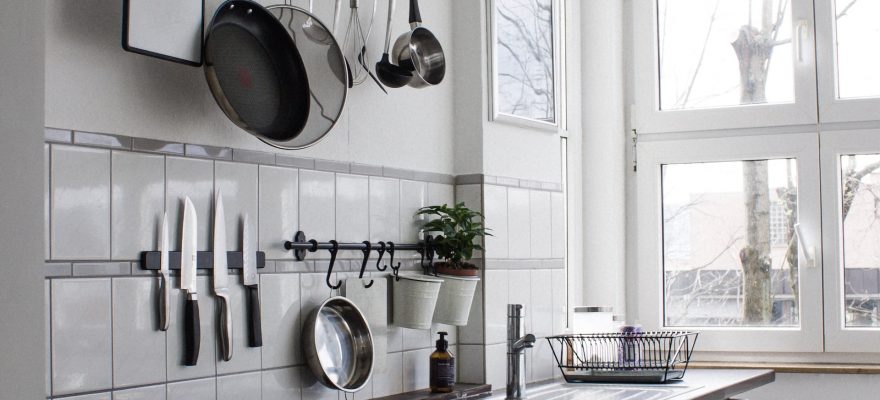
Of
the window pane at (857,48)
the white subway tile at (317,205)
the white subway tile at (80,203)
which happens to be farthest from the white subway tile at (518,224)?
the white subway tile at (80,203)

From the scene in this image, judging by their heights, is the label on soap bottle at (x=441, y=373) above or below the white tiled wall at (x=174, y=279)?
below

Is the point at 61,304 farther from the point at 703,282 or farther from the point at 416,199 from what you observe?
the point at 703,282

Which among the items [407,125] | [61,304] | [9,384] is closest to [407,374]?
[407,125]

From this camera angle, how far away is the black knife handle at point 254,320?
1.84 m

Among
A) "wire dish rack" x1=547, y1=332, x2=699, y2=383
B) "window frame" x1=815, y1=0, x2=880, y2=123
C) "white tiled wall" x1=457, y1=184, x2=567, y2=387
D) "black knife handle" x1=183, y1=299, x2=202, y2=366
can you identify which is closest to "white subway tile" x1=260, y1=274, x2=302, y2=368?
"black knife handle" x1=183, y1=299, x2=202, y2=366

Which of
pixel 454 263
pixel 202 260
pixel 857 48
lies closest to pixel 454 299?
pixel 454 263

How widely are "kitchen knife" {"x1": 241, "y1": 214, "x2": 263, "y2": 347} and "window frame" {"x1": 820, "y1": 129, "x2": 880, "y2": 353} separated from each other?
6.38ft

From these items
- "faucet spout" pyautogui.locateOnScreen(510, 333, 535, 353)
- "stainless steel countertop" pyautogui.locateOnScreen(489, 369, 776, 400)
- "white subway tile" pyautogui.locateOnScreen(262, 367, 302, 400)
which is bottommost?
"stainless steel countertop" pyautogui.locateOnScreen(489, 369, 776, 400)

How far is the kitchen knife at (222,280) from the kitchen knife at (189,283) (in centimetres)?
6

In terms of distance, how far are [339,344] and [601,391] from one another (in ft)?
2.51

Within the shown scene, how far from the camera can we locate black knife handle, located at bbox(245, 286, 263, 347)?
6.05 ft

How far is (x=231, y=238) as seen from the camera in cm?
183

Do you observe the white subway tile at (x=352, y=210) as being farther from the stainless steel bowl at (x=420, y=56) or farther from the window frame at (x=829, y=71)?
the window frame at (x=829, y=71)

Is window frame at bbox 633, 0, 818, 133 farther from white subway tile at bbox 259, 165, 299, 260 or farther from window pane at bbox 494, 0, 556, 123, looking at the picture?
white subway tile at bbox 259, 165, 299, 260
